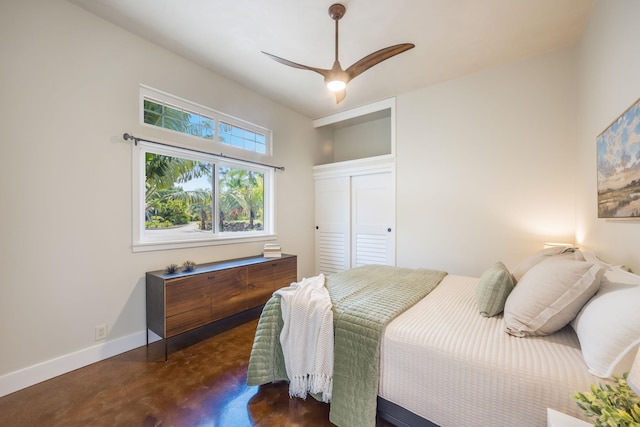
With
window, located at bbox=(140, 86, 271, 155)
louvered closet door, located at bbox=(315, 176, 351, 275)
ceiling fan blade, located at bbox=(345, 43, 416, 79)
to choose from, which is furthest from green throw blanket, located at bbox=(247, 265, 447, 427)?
window, located at bbox=(140, 86, 271, 155)

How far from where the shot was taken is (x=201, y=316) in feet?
7.80

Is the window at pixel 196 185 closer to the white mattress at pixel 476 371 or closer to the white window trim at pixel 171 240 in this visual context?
the white window trim at pixel 171 240

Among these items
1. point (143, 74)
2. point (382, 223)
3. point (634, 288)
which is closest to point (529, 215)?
point (382, 223)

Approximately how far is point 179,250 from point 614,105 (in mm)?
3601

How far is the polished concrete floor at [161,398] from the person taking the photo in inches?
59.3

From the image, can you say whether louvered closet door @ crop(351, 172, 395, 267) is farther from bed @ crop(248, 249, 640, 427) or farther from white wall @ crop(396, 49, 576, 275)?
bed @ crop(248, 249, 640, 427)

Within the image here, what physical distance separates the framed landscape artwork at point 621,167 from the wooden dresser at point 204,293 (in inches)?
113

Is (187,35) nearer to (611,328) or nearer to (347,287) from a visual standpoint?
(347,287)

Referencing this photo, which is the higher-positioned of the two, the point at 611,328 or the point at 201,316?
the point at 611,328

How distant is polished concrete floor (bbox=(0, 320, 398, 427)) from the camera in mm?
1506

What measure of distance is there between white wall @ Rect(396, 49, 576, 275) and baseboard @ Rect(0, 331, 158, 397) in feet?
10.2

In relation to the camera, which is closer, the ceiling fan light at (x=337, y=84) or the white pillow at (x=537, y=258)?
the white pillow at (x=537, y=258)

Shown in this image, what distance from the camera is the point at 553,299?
120cm

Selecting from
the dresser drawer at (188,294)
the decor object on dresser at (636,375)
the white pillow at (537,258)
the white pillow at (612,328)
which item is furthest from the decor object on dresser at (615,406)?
the dresser drawer at (188,294)
